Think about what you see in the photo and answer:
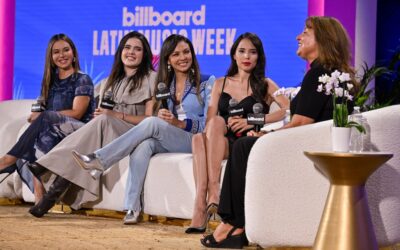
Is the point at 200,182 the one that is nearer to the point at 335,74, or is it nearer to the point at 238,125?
the point at 238,125

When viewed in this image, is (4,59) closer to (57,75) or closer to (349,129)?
(57,75)

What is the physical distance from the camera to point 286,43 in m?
7.16

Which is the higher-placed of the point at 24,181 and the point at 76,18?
the point at 76,18

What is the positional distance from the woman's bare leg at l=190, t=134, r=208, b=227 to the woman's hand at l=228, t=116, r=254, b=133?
21cm

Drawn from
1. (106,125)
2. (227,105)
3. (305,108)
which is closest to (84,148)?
(106,125)

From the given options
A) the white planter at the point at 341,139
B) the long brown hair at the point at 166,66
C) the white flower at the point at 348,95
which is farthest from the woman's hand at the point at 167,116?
the white planter at the point at 341,139

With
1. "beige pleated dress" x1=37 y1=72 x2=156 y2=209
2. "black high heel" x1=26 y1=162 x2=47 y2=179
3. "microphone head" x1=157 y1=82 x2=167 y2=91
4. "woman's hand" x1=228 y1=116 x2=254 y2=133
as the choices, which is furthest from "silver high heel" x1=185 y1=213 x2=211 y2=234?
"black high heel" x1=26 y1=162 x2=47 y2=179

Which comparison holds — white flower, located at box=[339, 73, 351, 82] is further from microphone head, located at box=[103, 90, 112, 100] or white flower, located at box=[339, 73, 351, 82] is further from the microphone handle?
microphone head, located at box=[103, 90, 112, 100]

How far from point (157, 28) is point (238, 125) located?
332 centimetres

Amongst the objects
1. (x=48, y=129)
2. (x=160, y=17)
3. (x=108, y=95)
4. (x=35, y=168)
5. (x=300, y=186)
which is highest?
(x=160, y=17)

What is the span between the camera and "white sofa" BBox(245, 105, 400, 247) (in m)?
3.59

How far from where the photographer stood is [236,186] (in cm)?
403

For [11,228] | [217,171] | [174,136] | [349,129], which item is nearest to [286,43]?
[174,136]

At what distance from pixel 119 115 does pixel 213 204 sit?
3.99 ft
